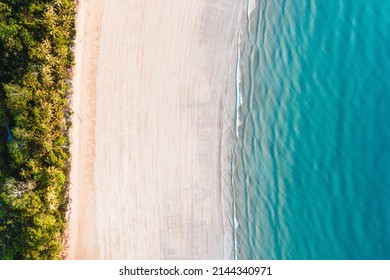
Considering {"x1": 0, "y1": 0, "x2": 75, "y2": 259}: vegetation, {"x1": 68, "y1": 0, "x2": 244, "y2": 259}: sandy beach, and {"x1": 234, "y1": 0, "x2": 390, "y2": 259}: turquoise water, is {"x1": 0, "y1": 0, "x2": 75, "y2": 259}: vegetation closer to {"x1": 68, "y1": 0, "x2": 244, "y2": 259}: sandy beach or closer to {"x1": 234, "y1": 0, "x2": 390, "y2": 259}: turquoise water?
{"x1": 68, "y1": 0, "x2": 244, "y2": 259}: sandy beach

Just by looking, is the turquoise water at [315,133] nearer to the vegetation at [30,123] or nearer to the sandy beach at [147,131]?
the sandy beach at [147,131]

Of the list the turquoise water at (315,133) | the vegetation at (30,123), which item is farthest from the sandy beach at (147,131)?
the turquoise water at (315,133)

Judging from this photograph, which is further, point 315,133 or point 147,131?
point 315,133

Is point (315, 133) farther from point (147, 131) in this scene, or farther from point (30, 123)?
point (30, 123)

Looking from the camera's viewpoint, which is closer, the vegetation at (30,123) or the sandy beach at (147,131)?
the vegetation at (30,123)

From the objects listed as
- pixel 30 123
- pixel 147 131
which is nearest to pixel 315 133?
pixel 147 131

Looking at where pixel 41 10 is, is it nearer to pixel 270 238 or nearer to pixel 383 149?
pixel 270 238

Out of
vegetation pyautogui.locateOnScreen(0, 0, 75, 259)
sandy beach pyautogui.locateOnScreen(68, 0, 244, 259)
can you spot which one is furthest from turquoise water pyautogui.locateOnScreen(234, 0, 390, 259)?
vegetation pyautogui.locateOnScreen(0, 0, 75, 259)
